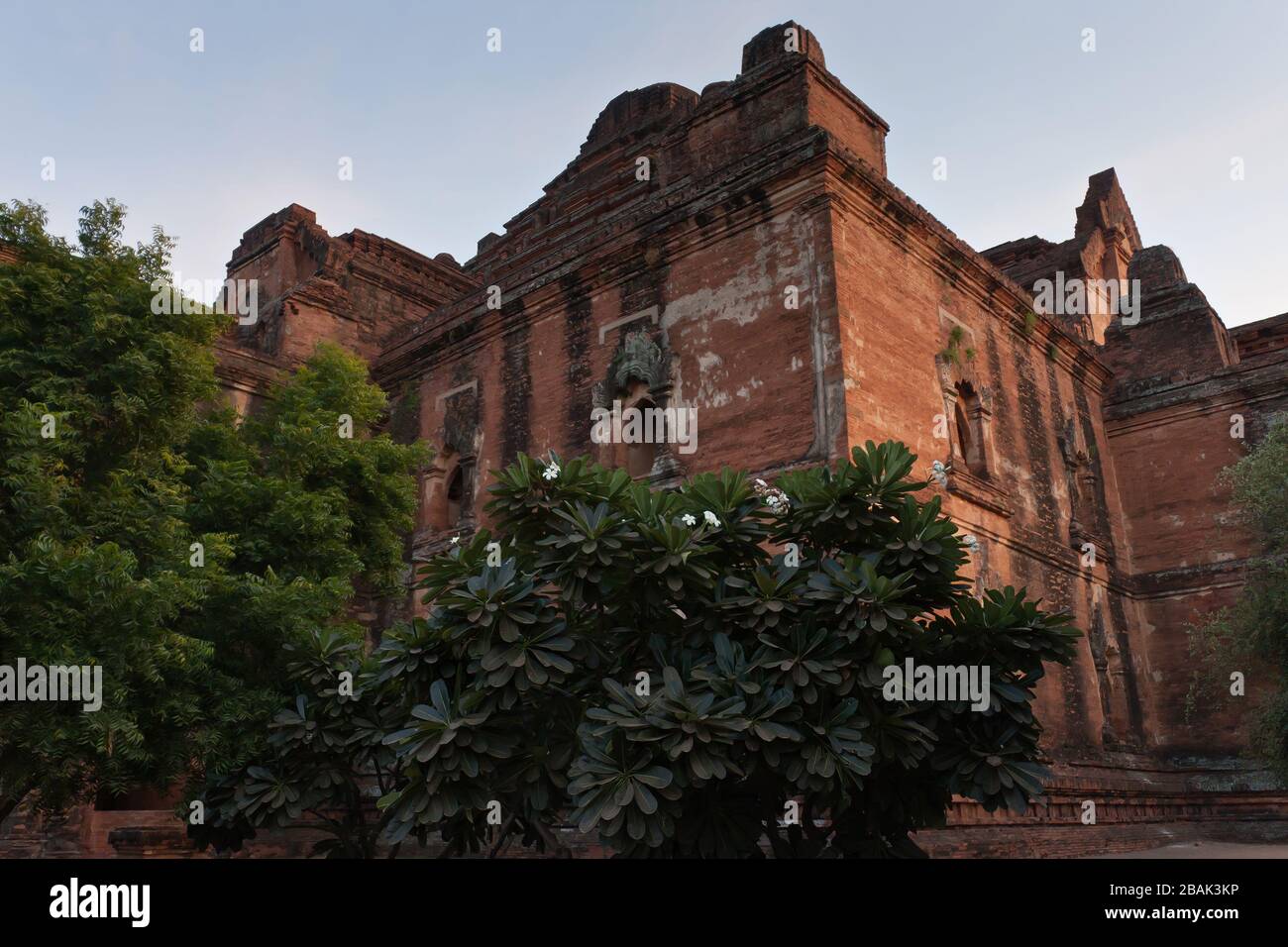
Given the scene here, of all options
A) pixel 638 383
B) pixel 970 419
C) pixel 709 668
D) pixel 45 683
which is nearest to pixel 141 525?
pixel 45 683

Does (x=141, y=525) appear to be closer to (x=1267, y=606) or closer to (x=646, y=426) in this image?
(x=646, y=426)

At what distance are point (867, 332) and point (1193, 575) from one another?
882 centimetres

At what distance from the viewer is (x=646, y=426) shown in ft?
44.5

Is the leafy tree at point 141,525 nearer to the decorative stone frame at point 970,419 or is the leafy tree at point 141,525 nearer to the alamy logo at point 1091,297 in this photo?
the decorative stone frame at point 970,419

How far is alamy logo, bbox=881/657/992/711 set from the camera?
6.70 meters

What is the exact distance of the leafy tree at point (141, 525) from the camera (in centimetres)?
802

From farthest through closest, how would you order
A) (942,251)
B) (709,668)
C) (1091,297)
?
1. (1091,297)
2. (942,251)
3. (709,668)

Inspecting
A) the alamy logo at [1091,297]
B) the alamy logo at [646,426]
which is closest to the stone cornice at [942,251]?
the alamy logo at [1091,297]
